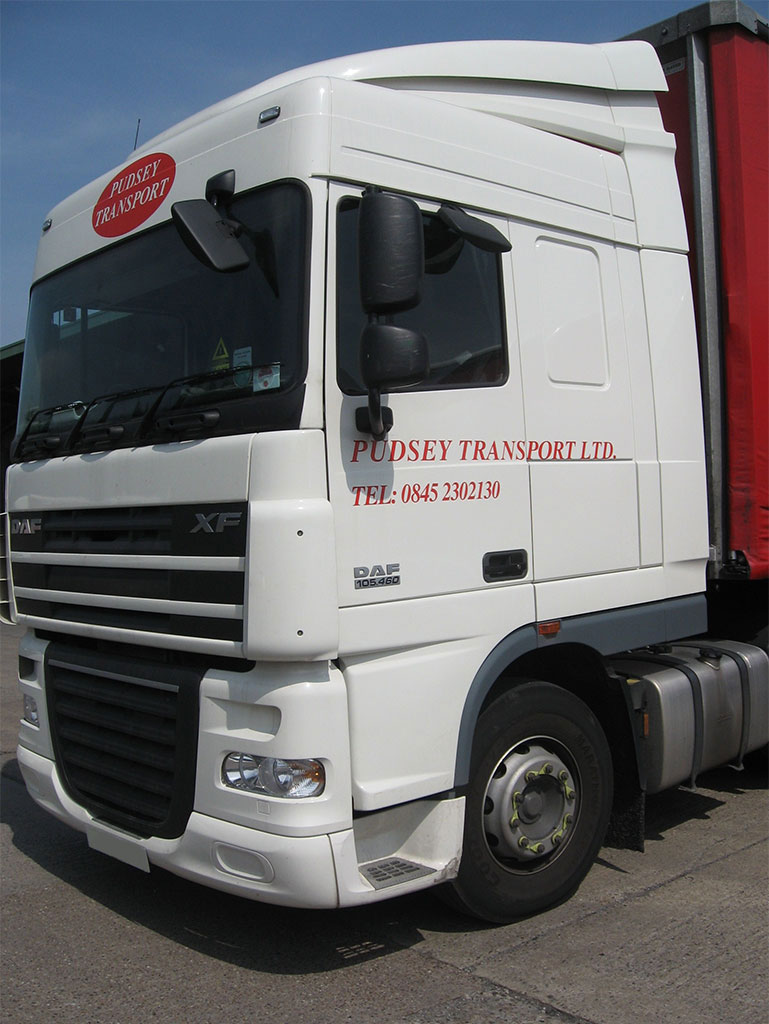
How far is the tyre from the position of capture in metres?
3.77

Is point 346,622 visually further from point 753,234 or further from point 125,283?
point 753,234

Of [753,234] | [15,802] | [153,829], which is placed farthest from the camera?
[15,802]

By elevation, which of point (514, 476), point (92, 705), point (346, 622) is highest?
point (514, 476)

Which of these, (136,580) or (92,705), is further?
(92,705)

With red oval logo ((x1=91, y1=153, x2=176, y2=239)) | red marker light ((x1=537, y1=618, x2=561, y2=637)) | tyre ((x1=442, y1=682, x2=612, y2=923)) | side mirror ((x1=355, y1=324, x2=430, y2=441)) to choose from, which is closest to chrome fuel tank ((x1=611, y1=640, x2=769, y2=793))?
tyre ((x1=442, y1=682, x2=612, y2=923))

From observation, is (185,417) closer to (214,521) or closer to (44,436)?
(214,521)

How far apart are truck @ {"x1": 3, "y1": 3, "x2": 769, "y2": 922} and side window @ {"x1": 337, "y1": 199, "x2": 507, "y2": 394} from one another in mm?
12

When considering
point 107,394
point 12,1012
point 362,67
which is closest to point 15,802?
point 12,1012

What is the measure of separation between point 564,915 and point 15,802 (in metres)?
3.37

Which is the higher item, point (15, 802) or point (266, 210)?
point (266, 210)

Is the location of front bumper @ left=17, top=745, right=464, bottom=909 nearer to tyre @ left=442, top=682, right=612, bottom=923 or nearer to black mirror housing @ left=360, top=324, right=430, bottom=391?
tyre @ left=442, top=682, right=612, bottom=923

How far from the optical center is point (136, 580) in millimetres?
3678

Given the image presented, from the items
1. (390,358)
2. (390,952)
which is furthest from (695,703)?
(390,358)

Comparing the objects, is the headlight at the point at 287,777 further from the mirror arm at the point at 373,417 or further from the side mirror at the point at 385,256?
the side mirror at the point at 385,256
